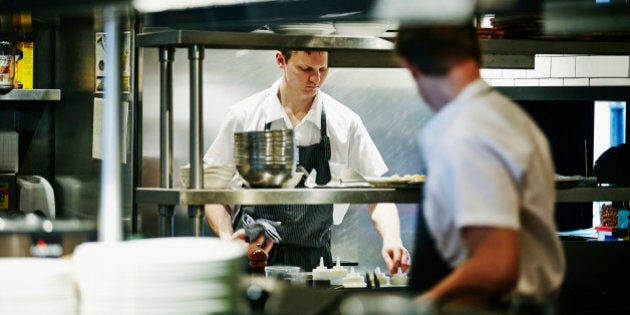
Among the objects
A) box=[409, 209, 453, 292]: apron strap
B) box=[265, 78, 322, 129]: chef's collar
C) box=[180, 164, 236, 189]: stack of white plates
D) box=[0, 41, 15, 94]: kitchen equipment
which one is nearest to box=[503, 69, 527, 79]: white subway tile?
box=[265, 78, 322, 129]: chef's collar

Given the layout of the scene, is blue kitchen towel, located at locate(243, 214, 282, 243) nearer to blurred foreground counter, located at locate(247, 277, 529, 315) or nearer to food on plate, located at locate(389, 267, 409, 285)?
food on plate, located at locate(389, 267, 409, 285)

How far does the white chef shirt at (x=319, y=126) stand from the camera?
4371mm

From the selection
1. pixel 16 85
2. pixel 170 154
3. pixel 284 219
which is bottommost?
pixel 284 219

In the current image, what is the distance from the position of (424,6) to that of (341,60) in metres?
1.33

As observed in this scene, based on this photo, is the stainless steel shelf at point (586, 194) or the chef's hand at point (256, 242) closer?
the stainless steel shelf at point (586, 194)

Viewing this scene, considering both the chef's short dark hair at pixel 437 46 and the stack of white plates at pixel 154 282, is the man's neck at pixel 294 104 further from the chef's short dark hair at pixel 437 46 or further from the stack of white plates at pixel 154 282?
the stack of white plates at pixel 154 282

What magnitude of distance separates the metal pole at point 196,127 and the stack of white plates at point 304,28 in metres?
0.27

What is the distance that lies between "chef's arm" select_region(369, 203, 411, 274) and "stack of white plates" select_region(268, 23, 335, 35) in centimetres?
111

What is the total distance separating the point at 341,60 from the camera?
3324mm

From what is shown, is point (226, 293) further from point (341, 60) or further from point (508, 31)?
point (508, 31)

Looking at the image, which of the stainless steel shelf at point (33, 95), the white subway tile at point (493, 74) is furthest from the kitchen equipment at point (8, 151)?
the white subway tile at point (493, 74)

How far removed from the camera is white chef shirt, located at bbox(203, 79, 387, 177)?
4.37 metres

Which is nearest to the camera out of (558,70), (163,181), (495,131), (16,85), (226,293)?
(226,293)

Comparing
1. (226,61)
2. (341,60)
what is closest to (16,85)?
(226,61)
